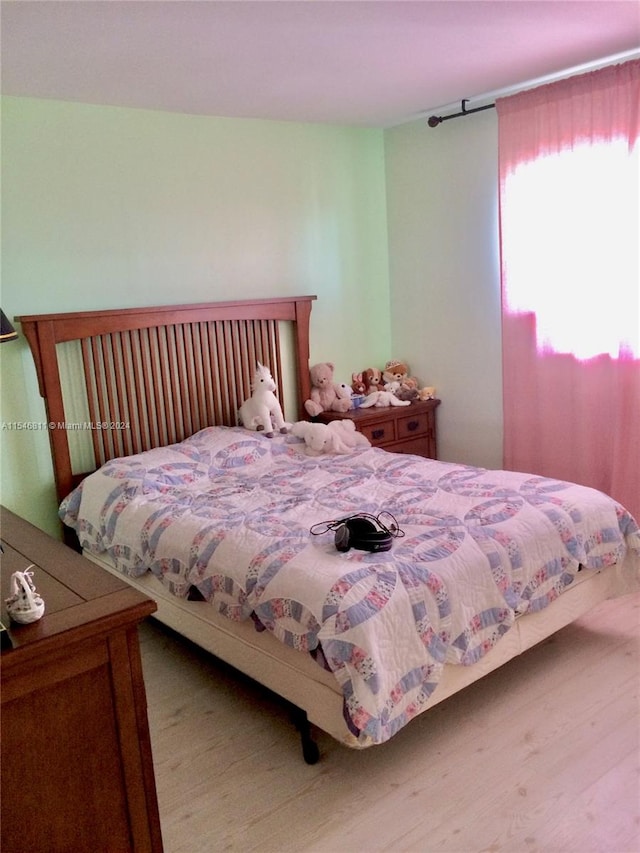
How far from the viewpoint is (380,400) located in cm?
415

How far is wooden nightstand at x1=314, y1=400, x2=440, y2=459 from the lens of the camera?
3945 millimetres

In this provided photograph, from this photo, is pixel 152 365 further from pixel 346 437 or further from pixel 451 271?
pixel 451 271

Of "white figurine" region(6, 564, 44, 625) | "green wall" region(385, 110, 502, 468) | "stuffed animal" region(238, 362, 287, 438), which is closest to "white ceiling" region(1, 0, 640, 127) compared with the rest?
"green wall" region(385, 110, 502, 468)

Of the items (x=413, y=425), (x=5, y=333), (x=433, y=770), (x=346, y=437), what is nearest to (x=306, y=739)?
(x=433, y=770)

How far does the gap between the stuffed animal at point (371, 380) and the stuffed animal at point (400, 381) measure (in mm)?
53

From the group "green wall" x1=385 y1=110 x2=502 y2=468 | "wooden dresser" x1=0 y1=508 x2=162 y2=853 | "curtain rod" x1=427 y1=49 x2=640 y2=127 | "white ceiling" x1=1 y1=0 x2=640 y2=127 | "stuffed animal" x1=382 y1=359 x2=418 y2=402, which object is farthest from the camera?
"stuffed animal" x1=382 y1=359 x2=418 y2=402

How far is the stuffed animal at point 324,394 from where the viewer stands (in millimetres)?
4043

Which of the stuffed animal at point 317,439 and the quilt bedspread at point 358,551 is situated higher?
the stuffed animal at point 317,439

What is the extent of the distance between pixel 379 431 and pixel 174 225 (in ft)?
5.08

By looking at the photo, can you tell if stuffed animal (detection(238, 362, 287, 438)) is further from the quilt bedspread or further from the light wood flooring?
the light wood flooring

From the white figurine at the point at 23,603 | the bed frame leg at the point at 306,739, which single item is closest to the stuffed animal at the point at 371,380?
the bed frame leg at the point at 306,739

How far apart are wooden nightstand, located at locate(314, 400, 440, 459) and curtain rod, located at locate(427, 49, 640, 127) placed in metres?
1.58

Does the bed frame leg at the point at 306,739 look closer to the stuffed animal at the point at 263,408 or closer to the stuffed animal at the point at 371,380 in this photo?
the stuffed animal at the point at 263,408

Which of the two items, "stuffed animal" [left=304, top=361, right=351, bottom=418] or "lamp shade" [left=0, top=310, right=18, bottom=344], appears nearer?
"lamp shade" [left=0, top=310, right=18, bottom=344]
